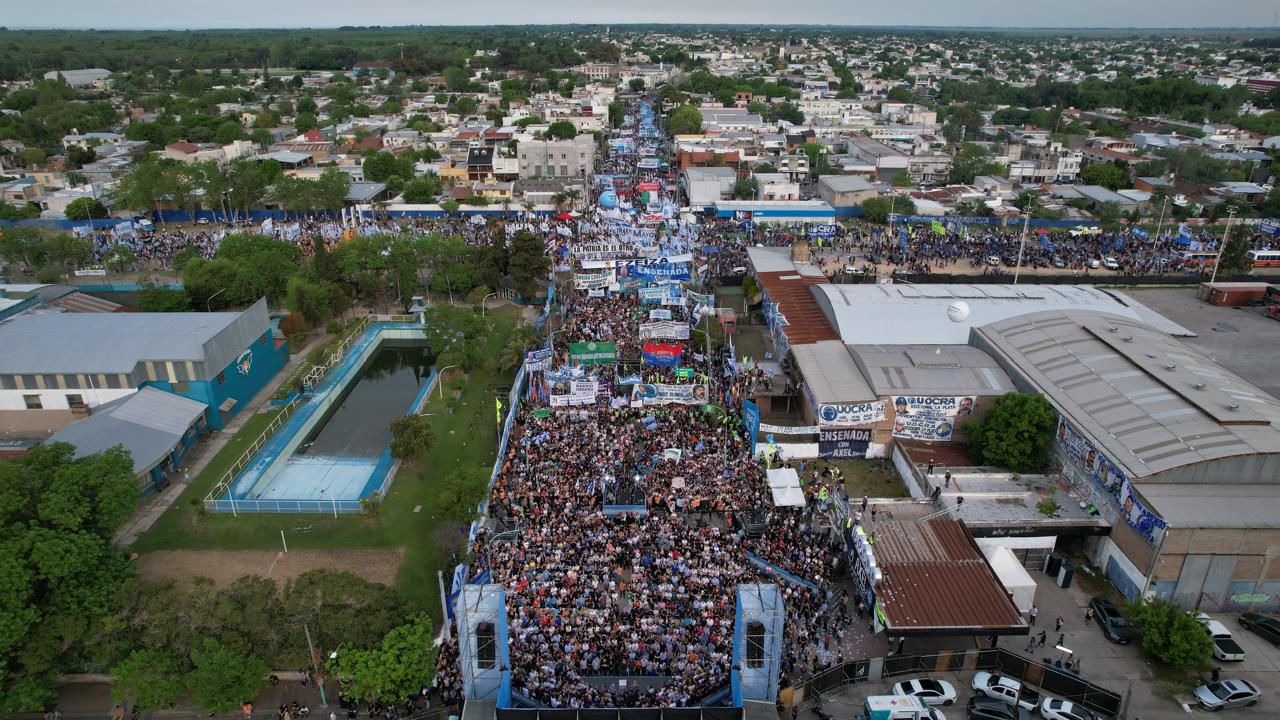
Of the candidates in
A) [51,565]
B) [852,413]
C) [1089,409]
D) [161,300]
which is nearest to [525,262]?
[161,300]

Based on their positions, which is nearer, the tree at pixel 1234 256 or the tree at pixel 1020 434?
the tree at pixel 1020 434

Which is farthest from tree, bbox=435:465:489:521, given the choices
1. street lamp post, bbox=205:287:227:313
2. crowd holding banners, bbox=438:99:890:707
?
street lamp post, bbox=205:287:227:313

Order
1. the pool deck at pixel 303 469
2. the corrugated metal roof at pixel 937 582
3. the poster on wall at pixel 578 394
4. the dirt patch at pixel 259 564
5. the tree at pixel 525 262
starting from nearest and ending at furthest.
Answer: the corrugated metal roof at pixel 937 582 < the dirt patch at pixel 259 564 < the pool deck at pixel 303 469 < the poster on wall at pixel 578 394 < the tree at pixel 525 262

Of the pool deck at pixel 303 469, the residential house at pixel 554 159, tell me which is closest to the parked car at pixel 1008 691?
the pool deck at pixel 303 469

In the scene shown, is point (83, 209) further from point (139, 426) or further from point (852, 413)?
point (852, 413)

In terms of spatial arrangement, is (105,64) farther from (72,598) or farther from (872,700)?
(872,700)

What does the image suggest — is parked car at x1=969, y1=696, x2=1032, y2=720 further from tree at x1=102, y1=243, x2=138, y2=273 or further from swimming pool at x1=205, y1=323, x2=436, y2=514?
tree at x1=102, y1=243, x2=138, y2=273

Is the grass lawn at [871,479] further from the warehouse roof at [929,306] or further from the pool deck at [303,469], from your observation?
the pool deck at [303,469]
